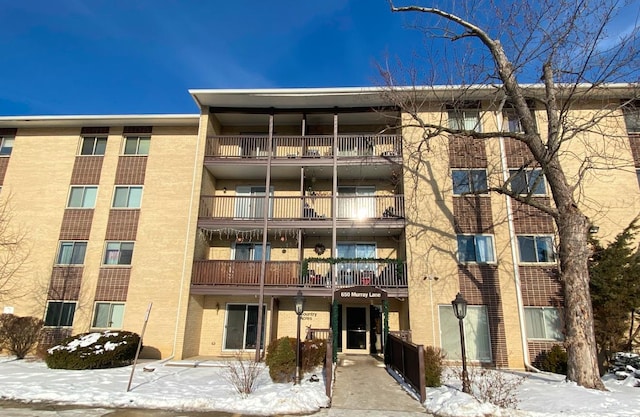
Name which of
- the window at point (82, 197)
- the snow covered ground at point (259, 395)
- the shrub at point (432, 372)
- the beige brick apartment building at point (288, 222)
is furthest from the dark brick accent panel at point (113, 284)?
the shrub at point (432, 372)

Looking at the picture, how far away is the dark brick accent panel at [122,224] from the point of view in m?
16.6

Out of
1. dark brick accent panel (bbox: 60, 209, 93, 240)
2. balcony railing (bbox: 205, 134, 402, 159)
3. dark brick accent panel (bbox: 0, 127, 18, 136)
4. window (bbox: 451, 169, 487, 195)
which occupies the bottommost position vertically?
dark brick accent panel (bbox: 60, 209, 93, 240)

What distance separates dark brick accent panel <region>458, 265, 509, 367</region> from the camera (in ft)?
44.7

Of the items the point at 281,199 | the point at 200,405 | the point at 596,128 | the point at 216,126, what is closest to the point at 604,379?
the point at 596,128

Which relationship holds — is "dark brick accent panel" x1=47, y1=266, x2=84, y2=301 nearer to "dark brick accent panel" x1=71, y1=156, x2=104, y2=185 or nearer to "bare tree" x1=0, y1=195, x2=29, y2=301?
"bare tree" x1=0, y1=195, x2=29, y2=301

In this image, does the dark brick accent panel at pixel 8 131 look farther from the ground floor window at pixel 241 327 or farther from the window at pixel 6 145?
the ground floor window at pixel 241 327

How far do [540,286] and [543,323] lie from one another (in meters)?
1.38

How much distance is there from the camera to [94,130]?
1817 centimetres

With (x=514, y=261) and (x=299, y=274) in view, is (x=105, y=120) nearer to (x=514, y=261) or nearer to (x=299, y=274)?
(x=299, y=274)

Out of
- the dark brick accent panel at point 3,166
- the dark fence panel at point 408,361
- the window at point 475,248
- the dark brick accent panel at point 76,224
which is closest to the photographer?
the dark fence panel at point 408,361

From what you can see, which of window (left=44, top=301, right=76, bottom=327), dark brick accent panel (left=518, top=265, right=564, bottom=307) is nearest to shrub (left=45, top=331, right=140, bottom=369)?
window (left=44, top=301, right=76, bottom=327)

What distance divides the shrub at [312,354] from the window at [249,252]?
19.1ft

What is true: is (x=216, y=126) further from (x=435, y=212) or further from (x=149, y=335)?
(x=435, y=212)

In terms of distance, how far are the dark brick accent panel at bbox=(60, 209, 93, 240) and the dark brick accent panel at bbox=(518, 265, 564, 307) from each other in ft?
62.4
